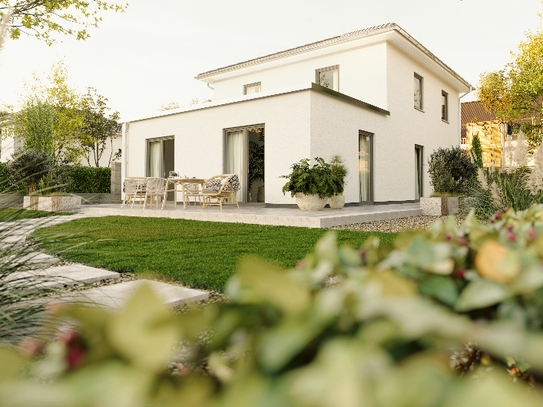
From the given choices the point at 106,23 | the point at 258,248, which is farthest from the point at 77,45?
the point at 258,248

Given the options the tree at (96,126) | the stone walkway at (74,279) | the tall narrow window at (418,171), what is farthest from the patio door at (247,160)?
the tree at (96,126)

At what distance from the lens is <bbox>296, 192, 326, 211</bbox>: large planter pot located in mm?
7739

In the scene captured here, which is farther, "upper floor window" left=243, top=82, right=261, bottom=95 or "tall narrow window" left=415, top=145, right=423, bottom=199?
"upper floor window" left=243, top=82, right=261, bottom=95

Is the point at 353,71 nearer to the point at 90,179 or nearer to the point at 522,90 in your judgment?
the point at 522,90

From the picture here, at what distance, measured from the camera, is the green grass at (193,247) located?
2906 millimetres

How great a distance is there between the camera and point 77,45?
8.41m

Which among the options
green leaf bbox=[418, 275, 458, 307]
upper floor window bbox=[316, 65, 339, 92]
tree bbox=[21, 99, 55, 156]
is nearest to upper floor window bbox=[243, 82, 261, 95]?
upper floor window bbox=[316, 65, 339, 92]

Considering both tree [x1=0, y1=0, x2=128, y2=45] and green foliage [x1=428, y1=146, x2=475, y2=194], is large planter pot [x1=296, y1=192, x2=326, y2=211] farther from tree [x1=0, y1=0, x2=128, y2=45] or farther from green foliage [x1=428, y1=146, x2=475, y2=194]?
tree [x1=0, y1=0, x2=128, y2=45]

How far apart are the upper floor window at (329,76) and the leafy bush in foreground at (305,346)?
40.7ft

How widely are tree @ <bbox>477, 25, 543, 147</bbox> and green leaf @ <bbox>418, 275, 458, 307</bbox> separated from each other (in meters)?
16.8

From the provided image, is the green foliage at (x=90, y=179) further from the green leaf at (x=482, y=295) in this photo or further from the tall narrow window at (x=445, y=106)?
the green leaf at (x=482, y=295)

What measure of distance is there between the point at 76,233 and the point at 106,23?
7965mm

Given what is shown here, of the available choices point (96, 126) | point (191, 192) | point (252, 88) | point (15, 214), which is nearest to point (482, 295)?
point (15, 214)

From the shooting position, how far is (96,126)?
2189 cm
